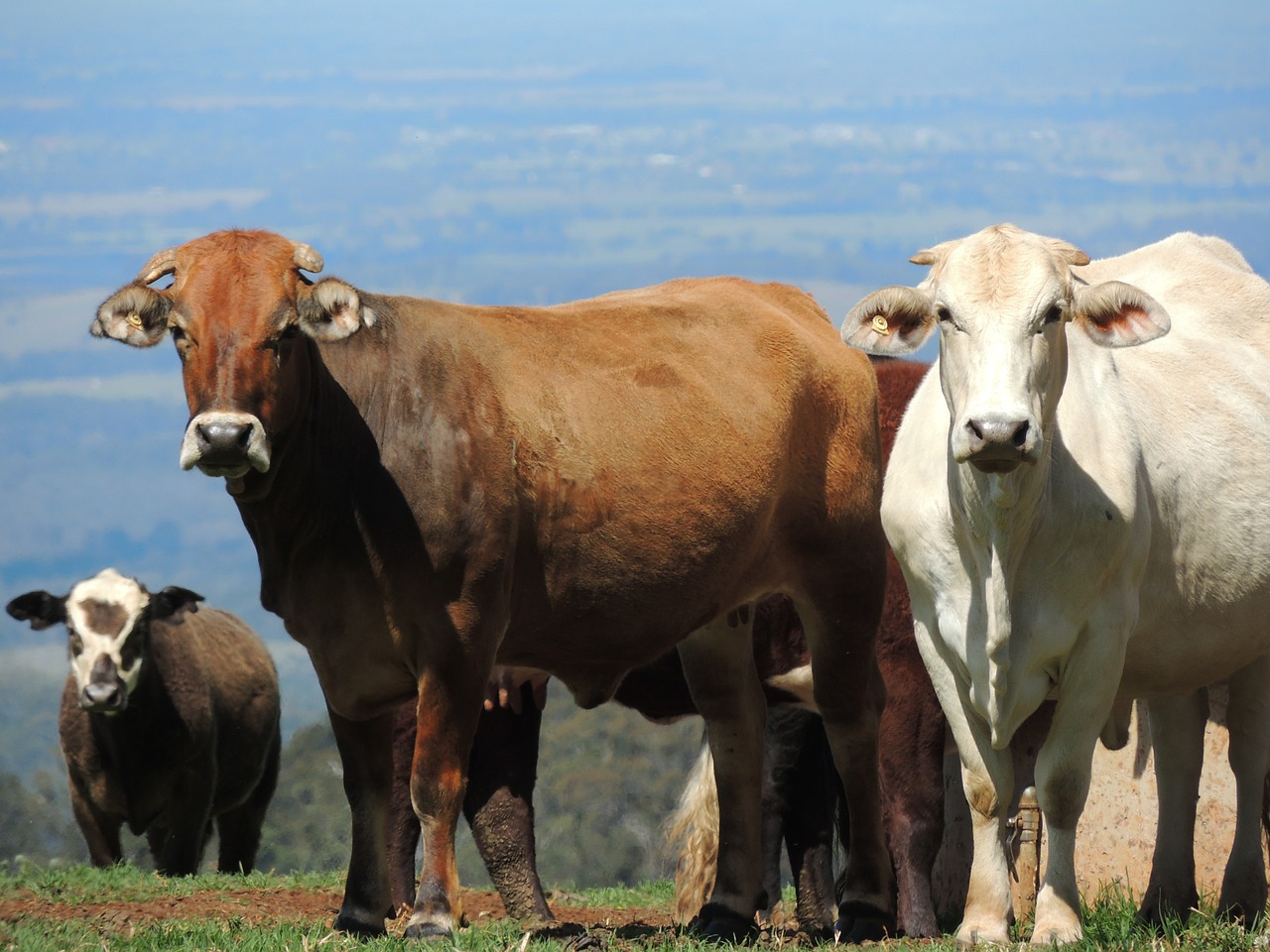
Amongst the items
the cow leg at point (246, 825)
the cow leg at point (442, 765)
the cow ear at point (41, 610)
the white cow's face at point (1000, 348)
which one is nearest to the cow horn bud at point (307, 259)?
the cow leg at point (442, 765)

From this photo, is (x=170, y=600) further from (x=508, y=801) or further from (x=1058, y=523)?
(x=1058, y=523)

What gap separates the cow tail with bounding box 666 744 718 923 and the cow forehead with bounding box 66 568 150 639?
4856 millimetres

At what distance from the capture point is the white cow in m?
6.32

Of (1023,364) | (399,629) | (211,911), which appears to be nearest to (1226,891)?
(1023,364)

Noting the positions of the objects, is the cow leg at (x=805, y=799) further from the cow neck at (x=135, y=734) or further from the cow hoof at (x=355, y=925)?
the cow neck at (x=135, y=734)

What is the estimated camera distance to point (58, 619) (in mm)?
13422

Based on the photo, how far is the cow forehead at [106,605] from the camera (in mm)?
13141

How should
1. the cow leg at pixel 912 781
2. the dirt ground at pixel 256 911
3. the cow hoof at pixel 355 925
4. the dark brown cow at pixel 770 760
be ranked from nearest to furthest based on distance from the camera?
the cow hoof at pixel 355 925
the dirt ground at pixel 256 911
the cow leg at pixel 912 781
the dark brown cow at pixel 770 760

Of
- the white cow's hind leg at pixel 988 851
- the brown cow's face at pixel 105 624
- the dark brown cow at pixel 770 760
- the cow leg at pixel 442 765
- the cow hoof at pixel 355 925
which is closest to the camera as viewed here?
the white cow's hind leg at pixel 988 851

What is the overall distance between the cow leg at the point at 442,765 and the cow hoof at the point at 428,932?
110 millimetres

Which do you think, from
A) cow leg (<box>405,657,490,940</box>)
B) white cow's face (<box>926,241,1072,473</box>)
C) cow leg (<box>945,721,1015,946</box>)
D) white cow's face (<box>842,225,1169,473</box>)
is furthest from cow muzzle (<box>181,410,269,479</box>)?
cow leg (<box>945,721,1015,946</box>)

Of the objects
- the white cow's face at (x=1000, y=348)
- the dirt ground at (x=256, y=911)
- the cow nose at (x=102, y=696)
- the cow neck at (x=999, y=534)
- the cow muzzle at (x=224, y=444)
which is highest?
the white cow's face at (x=1000, y=348)

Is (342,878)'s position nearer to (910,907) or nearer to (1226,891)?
(910,907)

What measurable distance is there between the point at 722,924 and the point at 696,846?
206 cm
